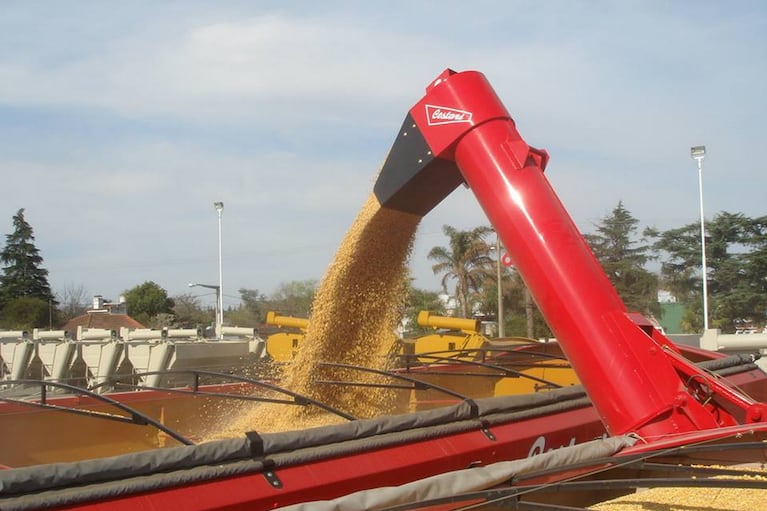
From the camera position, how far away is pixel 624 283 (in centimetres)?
3647

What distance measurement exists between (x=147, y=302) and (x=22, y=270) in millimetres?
7837

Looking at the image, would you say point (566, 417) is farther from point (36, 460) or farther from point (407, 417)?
point (36, 460)

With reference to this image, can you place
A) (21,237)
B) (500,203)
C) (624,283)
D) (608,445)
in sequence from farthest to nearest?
(21,237), (624,283), (500,203), (608,445)

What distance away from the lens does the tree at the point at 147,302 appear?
40.9m

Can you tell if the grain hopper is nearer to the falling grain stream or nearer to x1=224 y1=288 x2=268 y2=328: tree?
the falling grain stream

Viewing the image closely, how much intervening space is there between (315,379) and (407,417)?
2.05 metres

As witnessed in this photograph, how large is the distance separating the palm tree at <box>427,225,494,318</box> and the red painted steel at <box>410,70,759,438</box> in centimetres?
2712

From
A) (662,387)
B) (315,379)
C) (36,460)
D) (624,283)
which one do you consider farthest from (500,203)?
(624,283)

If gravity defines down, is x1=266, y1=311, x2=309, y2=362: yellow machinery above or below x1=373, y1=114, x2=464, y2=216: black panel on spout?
below

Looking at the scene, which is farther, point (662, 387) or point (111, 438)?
point (111, 438)

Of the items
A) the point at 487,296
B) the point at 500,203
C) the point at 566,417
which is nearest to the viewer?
the point at 500,203

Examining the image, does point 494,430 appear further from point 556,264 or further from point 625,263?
point 625,263

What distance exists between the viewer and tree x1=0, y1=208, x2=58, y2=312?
138 feet

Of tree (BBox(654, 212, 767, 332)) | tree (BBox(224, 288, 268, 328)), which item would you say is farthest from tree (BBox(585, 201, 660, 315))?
tree (BBox(224, 288, 268, 328))
